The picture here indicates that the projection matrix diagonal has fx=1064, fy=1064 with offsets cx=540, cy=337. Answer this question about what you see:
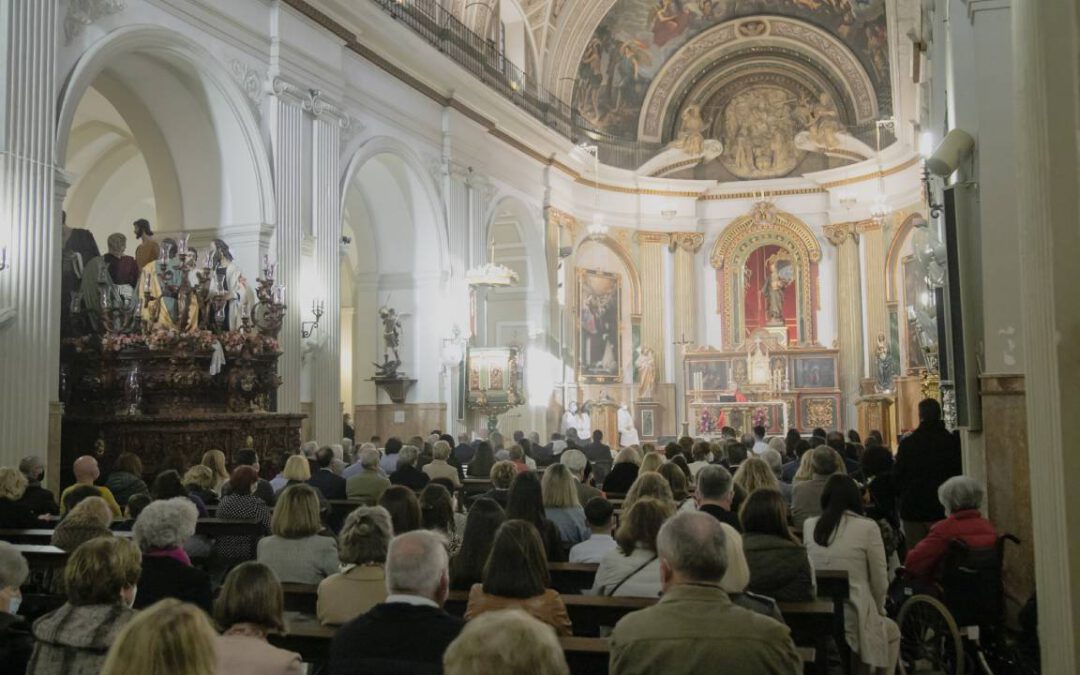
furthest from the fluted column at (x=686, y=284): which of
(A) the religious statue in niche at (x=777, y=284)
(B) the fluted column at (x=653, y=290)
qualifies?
(A) the religious statue in niche at (x=777, y=284)

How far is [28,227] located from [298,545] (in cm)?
637

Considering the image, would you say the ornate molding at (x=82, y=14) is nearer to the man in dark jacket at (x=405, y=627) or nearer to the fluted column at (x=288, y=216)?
the fluted column at (x=288, y=216)

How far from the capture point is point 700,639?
9.61 ft

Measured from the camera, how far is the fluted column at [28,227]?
9992 mm

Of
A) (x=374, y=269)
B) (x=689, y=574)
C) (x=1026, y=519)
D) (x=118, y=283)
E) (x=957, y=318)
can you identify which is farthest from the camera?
(x=374, y=269)

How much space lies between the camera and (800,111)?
28266 millimetres

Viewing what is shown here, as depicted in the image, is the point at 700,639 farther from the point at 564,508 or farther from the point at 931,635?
the point at 564,508

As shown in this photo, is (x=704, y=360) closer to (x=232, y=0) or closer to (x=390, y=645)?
(x=232, y=0)

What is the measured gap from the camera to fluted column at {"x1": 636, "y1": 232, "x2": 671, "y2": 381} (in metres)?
28.0

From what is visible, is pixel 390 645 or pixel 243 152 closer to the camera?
pixel 390 645

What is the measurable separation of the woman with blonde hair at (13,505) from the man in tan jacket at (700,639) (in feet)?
18.5

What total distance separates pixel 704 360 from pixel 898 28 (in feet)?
36.9

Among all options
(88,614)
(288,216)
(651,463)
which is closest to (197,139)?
(288,216)

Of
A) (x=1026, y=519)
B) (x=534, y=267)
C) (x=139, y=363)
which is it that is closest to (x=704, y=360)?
(x=534, y=267)
